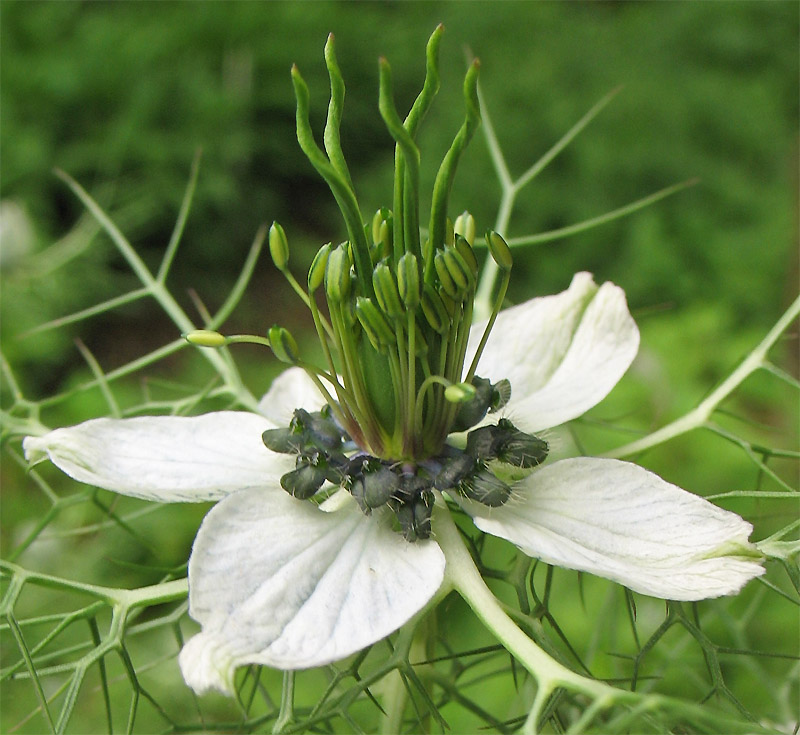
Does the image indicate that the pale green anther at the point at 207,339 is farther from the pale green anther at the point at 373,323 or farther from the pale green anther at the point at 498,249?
the pale green anther at the point at 498,249

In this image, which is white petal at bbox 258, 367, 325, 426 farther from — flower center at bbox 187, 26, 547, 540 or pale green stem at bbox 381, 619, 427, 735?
pale green stem at bbox 381, 619, 427, 735

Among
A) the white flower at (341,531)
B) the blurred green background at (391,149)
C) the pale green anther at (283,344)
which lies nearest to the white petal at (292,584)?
the white flower at (341,531)

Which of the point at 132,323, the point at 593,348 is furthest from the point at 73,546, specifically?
the point at 132,323

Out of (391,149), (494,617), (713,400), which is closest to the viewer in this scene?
(494,617)

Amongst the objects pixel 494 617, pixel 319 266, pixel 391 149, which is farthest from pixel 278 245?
pixel 391 149

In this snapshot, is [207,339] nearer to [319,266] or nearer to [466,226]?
[319,266]

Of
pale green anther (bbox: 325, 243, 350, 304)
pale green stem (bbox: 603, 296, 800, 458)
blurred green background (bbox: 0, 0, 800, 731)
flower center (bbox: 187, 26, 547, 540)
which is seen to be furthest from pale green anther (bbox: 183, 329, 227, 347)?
blurred green background (bbox: 0, 0, 800, 731)
